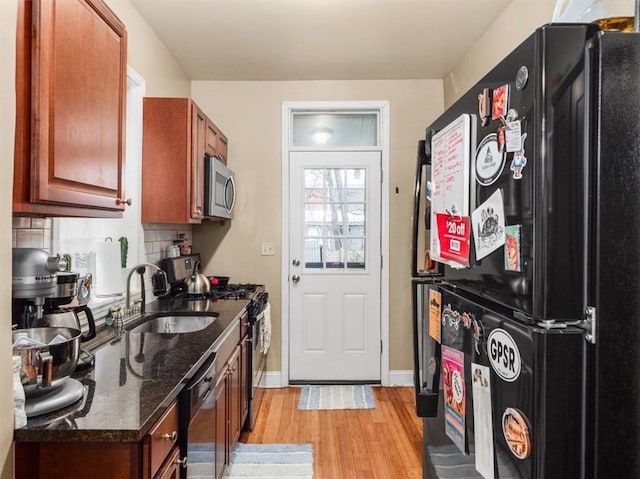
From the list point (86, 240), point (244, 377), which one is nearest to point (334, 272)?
point (244, 377)

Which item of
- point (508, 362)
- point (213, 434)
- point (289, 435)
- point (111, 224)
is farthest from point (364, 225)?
point (508, 362)

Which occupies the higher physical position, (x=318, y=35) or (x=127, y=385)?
(x=318, y=35)

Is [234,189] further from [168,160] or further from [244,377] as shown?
[244,377]

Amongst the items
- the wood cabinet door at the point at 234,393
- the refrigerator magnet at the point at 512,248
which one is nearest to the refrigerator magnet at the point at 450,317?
the refrigerator magnet at the point at 512,248

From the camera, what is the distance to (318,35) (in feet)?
9.71

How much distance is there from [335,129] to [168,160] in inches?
66.1

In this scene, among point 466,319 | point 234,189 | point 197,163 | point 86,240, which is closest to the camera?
point 466,319

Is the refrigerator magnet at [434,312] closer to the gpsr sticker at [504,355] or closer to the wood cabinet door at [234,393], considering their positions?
the gpsr sticker at [504,355]

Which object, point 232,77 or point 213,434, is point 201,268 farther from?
point 213,434

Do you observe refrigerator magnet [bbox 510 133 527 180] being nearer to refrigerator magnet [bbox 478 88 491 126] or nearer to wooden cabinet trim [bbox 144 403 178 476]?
refrigerator magnet [bbox 478 88 491 126]

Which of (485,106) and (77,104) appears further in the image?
(77,104)

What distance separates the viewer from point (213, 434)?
1.83 m

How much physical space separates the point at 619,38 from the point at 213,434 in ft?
6.23

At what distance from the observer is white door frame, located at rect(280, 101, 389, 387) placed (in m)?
3.80
